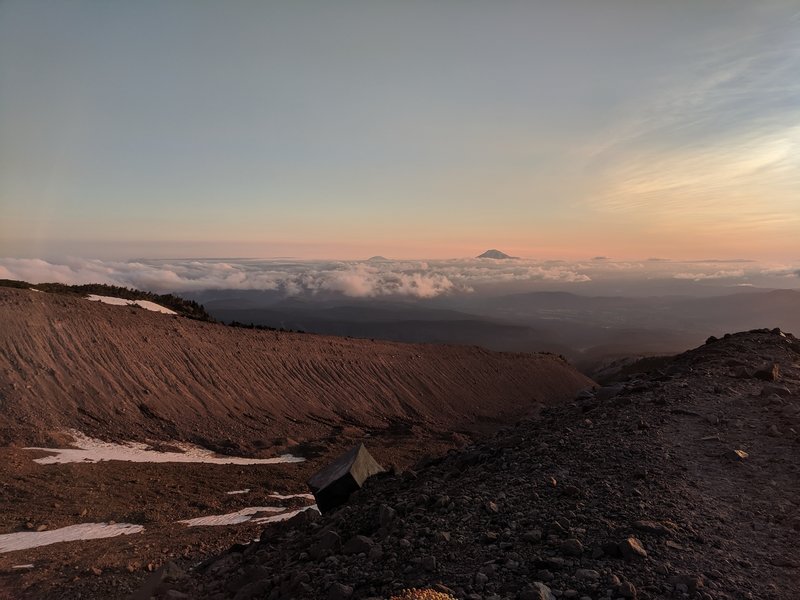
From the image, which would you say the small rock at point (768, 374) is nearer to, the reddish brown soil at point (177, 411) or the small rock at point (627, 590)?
the small rock at point (627, 590)

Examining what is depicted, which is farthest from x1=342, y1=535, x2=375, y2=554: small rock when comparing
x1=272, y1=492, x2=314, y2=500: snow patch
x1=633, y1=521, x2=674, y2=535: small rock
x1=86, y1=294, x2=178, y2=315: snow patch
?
x1=86, y1=294, x2=178, y2=315: snow patch

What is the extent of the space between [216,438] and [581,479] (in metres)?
20.2

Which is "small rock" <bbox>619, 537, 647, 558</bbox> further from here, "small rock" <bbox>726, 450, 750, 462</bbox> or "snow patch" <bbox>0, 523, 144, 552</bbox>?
"snow patch" <bbox>0, 523, 144, 552</bbox>

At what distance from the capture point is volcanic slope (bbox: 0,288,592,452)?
21016 mm

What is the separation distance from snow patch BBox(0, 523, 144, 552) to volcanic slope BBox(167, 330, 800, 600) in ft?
18.6

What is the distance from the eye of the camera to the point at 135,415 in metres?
22.2

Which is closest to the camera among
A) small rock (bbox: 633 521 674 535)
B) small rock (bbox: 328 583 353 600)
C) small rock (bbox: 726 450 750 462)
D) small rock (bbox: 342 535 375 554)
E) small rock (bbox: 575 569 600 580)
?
small rock (bbox: 575 569 600 580)

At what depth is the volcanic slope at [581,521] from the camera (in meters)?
4.64

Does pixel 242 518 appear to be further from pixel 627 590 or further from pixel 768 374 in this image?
pixel 768 374

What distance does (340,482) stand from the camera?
29.3 ft

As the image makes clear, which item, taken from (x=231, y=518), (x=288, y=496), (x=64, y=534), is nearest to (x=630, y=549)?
(x=231, y=518)

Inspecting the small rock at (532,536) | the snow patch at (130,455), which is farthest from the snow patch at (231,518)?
the small rock at (532,536)

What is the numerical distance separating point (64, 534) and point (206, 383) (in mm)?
16488

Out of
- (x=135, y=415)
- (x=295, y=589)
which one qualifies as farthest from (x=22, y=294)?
(x=295, y=589)
